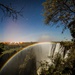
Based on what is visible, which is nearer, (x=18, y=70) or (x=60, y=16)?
(x=60, y=16)

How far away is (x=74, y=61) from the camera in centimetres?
1561

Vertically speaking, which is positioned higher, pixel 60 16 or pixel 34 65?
pixel 60 16

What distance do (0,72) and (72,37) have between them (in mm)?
16118

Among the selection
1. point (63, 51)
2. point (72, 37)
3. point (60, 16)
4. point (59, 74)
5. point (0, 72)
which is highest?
point (60, 16)

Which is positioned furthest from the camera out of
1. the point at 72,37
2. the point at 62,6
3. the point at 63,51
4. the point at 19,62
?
the point at 19,62

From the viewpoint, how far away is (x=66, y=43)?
21656 millimetres

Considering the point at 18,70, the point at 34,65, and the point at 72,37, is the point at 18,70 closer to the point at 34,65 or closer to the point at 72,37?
the point at 34,65

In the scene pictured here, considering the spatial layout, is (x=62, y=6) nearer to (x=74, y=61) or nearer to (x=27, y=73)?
(x=74, y=61)

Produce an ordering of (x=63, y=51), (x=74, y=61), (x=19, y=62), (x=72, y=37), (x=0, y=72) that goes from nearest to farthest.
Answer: (x=74, y=61) < (x=63, y=51) < (x=72, y=37) < (x=0, y=72) < (x=19, y=62)

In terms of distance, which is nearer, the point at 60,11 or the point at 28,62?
the point at 60,11

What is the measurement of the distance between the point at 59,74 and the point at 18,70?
17.0 metres

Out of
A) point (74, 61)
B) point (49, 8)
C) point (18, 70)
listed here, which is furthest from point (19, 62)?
point (74, 61)

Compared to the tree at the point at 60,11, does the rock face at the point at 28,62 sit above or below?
below

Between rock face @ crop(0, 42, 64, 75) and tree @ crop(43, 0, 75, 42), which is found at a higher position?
tree @ crop(43, 0, 75, 42)
